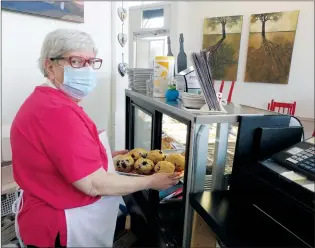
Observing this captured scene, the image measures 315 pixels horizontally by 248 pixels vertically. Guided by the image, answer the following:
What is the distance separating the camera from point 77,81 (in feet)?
3.31

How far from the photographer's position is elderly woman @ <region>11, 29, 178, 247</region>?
0.85 m

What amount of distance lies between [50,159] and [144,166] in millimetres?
464

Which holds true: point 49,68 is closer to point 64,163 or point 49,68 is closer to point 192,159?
point 64,163

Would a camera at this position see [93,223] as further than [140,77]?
No

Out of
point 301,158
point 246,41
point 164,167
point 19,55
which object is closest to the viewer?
point 301,158

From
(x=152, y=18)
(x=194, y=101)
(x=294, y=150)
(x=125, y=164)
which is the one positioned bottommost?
(x=125, y=164)

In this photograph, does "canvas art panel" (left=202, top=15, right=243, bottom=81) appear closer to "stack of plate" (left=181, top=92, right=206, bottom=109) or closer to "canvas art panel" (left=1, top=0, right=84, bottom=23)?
"canvas art panel" (left=1, top=0, right=84, bottom=23)

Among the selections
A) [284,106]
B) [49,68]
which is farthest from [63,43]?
[284,106]

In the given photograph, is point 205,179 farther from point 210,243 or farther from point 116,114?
point 116,114

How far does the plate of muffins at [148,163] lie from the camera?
3.87 feet

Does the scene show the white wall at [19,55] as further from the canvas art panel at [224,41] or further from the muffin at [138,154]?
the canvas art panel at [224,41]

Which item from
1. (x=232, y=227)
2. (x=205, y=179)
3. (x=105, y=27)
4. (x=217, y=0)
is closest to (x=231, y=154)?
(x=205, y=179)

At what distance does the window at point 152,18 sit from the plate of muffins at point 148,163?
3.03 meters

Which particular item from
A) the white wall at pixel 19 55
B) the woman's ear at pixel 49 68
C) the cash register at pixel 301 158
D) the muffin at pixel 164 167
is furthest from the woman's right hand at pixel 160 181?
the white wall at pixel 19 55
